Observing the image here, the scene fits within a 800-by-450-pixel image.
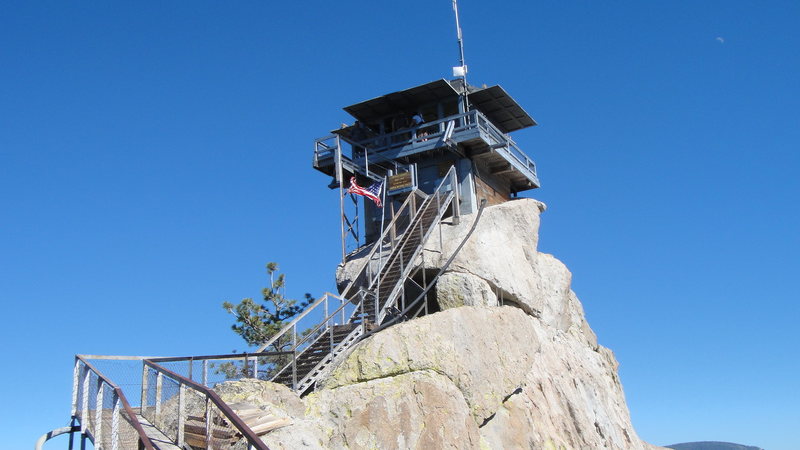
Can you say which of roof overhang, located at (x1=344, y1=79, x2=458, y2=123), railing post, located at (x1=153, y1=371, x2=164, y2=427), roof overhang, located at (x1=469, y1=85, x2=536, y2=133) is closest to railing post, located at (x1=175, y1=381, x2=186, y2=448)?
railing post, located at (x1=153, y1=371, x2=164, y2=427)

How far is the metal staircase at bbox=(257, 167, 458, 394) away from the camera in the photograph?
19.4 metres

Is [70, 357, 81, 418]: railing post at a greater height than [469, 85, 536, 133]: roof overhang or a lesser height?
lesser

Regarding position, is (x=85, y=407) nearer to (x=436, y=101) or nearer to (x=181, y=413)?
(x=181, y=413)

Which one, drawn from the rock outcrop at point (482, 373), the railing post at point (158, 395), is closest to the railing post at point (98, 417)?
the railing post at point (158, 395)

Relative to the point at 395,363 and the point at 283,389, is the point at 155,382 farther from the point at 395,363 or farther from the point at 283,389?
the point at 395,363

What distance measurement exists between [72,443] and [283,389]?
4.16m

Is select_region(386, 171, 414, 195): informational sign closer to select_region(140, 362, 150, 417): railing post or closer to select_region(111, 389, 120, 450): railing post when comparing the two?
select_region(140, 362, 150, 417): railing post

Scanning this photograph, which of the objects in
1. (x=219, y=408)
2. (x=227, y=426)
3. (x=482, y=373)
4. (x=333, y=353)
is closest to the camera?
(x=219, y=408)

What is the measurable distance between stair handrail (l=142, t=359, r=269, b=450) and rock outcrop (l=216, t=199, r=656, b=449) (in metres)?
2.21

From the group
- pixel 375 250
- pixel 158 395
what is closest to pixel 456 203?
pixel 375 250

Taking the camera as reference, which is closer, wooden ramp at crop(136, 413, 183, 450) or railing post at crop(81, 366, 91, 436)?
wooden ramp at crop(136, 413, 183, 450)

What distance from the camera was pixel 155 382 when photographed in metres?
13.8

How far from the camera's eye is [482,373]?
65.5ft

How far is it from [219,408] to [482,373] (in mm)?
10222
